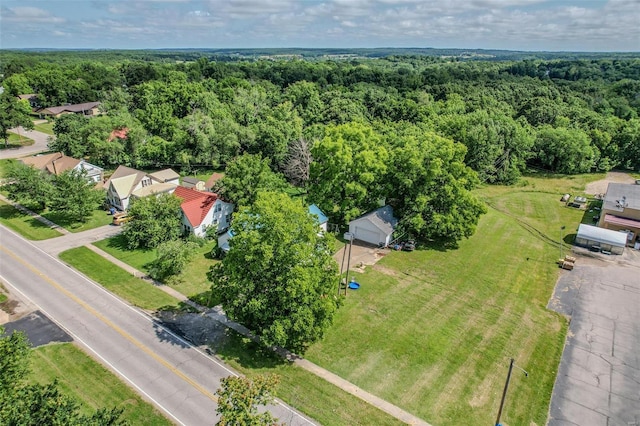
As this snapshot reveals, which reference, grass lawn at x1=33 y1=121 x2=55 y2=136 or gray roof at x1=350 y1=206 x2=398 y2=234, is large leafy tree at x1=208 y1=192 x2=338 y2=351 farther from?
grass lawn at x1=33 y1=121 x2=55 y2=136

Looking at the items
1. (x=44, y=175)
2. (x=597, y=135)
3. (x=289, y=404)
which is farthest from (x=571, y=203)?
(x=44, y=175)

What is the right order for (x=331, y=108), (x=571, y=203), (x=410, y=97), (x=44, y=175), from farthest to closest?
Result: (x=410, y=97) < (x=331, y=108) < (x=571, y=203) < (x=44, y=175)

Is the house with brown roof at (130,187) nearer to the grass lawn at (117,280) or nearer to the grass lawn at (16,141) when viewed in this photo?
the grass lawn at (117,280)

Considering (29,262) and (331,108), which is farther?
(331,108)

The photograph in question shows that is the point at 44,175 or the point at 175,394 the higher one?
the point at 44,175

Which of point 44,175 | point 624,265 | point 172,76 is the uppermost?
point 172,76

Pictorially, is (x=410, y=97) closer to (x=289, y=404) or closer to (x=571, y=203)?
(x=571, y=203)

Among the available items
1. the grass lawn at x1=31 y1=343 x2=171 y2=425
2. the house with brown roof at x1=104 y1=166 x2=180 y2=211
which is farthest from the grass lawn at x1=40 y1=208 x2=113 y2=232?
the grass lawn at x1=31 y1=343 x2=171 y2=425
